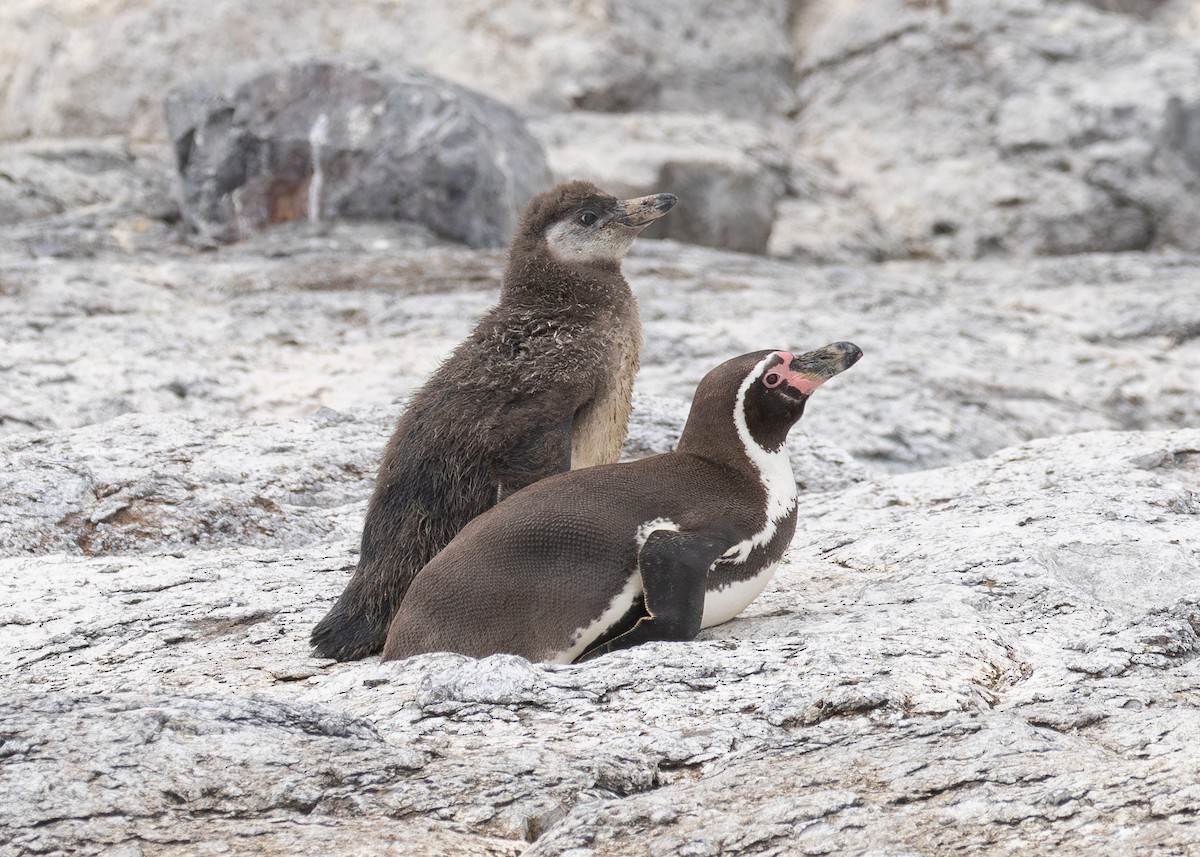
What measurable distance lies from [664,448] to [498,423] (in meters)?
1.92

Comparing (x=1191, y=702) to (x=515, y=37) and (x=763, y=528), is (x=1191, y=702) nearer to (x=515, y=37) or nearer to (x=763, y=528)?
(x=763, y=528)

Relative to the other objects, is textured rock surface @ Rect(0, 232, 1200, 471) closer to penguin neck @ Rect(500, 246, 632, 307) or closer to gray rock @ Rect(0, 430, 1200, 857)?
penguin neck @ Rect(500, 246, 632, 307)

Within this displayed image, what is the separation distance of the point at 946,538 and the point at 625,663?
1.68 metres

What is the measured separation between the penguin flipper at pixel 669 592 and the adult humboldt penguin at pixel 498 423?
67 cm

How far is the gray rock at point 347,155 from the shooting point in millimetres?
11016

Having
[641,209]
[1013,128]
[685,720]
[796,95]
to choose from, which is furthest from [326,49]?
[685,720]

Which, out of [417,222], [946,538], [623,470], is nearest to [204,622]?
[623,470]

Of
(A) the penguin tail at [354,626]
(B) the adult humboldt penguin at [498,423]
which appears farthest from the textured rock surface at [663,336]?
(A) the penguin tail at [354,626]

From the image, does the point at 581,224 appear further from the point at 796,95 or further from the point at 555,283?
the point at 796,95

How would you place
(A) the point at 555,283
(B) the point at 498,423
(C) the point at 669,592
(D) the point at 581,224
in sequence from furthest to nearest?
(D) the point at 581,224, (A) the point at 555,283, (B) the point at 498,423, (C) the point at 669,592

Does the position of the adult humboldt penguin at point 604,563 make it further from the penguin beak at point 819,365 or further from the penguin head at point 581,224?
the penguin head at point 581,224

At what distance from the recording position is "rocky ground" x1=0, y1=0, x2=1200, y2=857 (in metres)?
2.79

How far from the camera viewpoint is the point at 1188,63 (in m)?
14.2

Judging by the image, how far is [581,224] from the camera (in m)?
5.36
